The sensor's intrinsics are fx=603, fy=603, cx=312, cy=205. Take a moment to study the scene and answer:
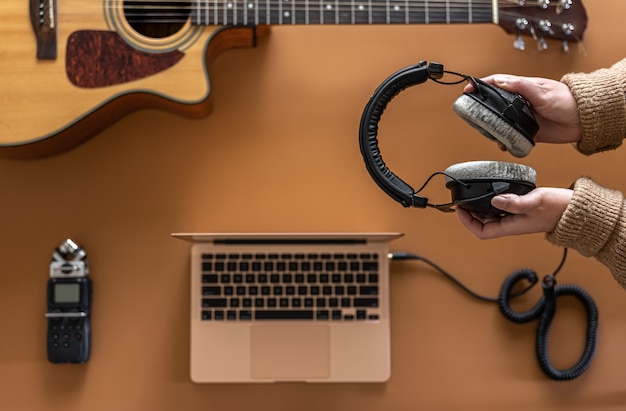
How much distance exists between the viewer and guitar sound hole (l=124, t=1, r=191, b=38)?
1.16 m

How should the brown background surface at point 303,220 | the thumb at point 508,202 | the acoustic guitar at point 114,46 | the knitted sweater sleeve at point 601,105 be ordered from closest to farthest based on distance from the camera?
the thumb at point 508,202 → the knitted sweater sleeve at point 601,105 → the acoustic guitar at point 114,46 → the brown background surface at point 303,220

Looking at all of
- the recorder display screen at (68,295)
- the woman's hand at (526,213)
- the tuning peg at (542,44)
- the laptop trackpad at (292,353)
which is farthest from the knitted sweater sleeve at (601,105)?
the recorder display screen at (68,295)

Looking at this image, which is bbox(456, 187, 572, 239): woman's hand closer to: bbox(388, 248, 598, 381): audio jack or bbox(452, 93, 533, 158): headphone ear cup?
bbox(452, 93, 533, 158): headphone ear cup

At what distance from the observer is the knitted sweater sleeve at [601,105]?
97cm

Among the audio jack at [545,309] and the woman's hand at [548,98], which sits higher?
the woman's hand at [548,98]

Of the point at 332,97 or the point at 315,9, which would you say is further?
the point at 332,97

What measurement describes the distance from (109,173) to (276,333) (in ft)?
1.59

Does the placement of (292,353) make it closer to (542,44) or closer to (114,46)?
(114,46)

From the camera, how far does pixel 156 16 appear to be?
122cm

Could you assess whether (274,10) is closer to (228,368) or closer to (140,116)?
(140,116)

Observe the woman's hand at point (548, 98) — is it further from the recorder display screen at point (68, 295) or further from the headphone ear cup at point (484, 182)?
the recorder display screen at point (68, 295)

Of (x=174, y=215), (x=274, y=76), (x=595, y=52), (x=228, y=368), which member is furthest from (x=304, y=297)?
(x=595, y=52)

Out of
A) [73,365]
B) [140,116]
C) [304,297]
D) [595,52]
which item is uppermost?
[595,52]

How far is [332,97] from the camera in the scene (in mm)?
1273
